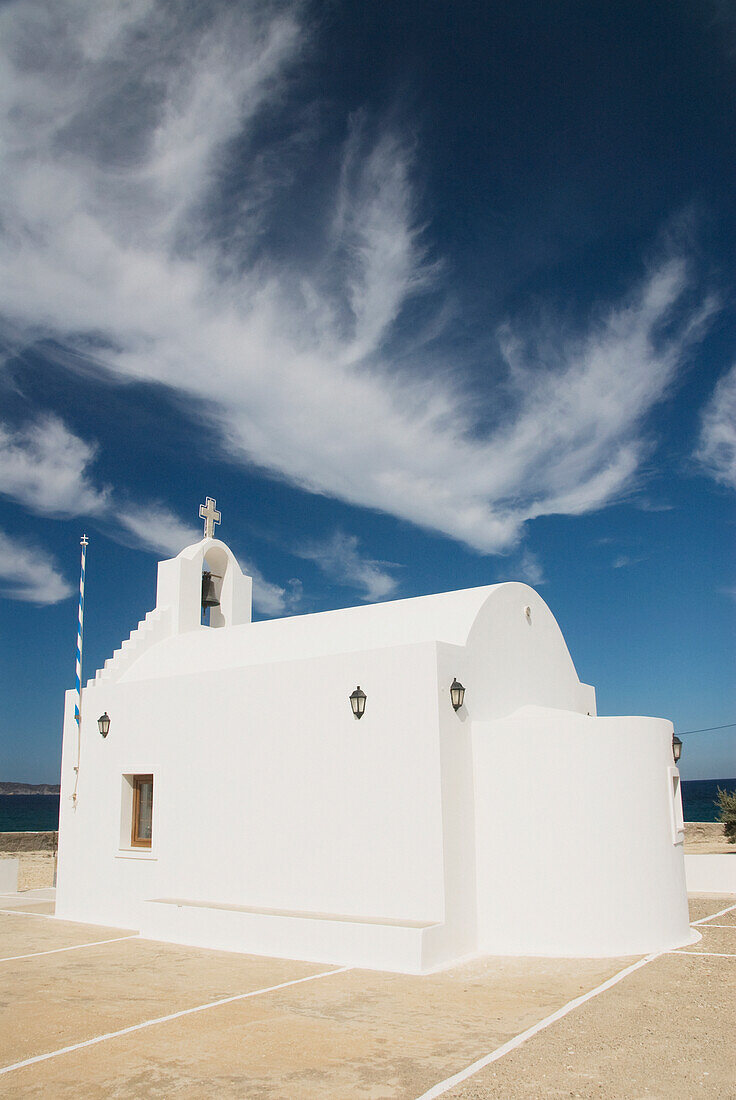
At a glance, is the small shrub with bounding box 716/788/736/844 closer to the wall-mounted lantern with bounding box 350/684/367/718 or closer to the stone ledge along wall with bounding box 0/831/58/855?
the wall-mounted lantern with bounding box 350/684/367/718

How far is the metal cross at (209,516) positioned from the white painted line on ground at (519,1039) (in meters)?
11.6

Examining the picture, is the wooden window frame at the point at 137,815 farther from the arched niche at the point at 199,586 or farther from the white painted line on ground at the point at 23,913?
the arched niche at the point at 199,586

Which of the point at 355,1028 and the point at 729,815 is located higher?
the point at 729,815

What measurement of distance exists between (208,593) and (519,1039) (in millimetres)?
12103

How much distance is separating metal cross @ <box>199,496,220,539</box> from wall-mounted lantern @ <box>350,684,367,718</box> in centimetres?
735

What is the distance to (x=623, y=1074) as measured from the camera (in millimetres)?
6027

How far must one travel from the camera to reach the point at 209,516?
17625mm

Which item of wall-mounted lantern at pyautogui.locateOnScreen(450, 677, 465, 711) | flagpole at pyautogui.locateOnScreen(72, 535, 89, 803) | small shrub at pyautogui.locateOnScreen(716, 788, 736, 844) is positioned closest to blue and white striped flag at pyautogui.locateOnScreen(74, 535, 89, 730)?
flagpole at pyautogui.locateOnScreen(72, 535, 89, 803)

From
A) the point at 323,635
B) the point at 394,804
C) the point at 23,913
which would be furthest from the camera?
the point at 23,913

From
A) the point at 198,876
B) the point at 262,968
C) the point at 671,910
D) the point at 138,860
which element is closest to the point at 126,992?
the point at 262,968

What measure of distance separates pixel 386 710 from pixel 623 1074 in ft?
18.6

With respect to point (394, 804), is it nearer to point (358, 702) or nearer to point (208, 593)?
point (358, 702)

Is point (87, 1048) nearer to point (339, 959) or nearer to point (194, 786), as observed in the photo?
point (339, 959)

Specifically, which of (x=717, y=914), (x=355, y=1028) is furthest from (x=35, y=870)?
(x=355, y=1028)
